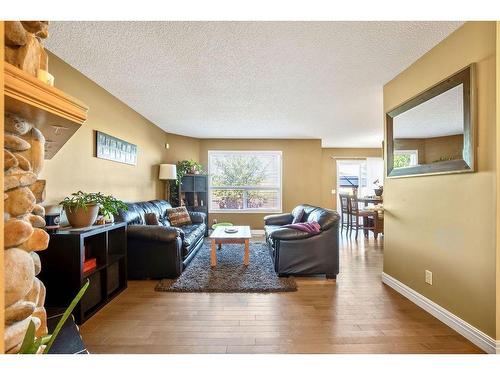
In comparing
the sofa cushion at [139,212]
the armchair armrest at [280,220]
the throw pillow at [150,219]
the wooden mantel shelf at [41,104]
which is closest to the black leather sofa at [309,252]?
the armchair armrest at [280,220]

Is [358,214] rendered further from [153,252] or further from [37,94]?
[37,94]

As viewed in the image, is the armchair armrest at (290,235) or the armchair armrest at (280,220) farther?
the armchair armrest at (280,220)

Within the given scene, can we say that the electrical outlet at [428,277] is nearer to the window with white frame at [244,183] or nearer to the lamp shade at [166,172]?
Result: the window with white frame at [244,183]

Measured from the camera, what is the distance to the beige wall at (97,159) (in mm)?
2639

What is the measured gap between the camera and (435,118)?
2355 millimetres

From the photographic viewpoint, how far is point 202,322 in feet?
7.25

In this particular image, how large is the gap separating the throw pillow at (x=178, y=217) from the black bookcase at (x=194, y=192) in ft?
2.56

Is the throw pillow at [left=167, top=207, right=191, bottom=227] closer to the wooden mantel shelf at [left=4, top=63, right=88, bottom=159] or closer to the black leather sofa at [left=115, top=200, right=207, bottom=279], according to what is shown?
the black leather sofa at [left=115, top=200, right=207, bottom=279]

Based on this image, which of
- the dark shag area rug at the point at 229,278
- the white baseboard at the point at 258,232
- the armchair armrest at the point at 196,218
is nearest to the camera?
the dark shag area rug at the point at 229,278
